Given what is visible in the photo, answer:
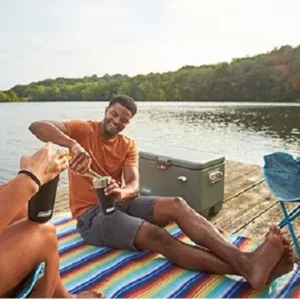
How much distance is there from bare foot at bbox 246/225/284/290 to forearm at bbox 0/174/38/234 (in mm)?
955

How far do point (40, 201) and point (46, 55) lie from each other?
2.87m

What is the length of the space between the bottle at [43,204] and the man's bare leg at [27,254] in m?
0.02

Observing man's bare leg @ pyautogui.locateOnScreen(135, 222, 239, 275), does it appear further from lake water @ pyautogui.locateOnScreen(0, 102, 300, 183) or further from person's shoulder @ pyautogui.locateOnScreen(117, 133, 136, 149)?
lake water @ pyautogui.locateOnScreen(0, 102, 300, 183)

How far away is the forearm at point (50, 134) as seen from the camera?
1.73 meters

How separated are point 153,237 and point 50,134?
0.69m

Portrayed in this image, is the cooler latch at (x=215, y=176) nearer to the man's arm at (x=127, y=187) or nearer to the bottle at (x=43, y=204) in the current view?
the man's arm at (x=127, y=187)

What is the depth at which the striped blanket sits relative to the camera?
1.52 m

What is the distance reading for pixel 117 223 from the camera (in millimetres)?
1729

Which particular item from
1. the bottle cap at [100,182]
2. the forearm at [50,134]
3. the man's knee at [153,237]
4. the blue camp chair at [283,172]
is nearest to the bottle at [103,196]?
the bottle cap at [100,182]

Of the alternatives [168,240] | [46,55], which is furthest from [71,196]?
[46,55]

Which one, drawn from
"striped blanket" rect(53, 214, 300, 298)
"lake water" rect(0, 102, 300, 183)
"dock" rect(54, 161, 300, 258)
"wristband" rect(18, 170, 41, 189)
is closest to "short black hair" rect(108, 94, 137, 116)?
"striped blanket" rect(53, 214, 300, 298)

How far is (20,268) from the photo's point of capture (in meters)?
0.94

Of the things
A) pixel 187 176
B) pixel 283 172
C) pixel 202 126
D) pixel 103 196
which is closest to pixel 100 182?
pixel 103 196

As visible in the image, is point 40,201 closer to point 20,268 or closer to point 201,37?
point 20,268
